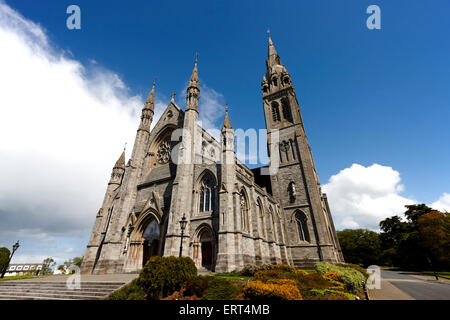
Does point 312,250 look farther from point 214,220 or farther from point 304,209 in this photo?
point 214,220

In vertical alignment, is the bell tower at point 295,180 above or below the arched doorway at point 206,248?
above

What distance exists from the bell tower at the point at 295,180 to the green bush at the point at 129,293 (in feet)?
63.4

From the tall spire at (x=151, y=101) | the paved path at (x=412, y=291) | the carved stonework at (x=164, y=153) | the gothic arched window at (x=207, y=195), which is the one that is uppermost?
the tall spire at (x=151, y=101)

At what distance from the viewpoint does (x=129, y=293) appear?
9.35 metres

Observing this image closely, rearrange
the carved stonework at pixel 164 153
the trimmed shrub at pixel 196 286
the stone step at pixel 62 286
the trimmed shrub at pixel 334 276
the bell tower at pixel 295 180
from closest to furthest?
the trimmed shrub at pixel 196 286 < the stone step at pixel 62 286 < the trimmed shrub at pixel 334 276 < the bell tower at pixel 295 180 < the carved stonework at pixel 164 153

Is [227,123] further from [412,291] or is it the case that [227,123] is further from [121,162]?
[412,291]

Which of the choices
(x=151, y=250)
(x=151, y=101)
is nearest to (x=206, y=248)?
(x=151, y=250)

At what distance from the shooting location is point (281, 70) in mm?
37719

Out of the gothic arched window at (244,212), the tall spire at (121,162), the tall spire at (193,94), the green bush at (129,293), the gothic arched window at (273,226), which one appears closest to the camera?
the green bush at (129,293)

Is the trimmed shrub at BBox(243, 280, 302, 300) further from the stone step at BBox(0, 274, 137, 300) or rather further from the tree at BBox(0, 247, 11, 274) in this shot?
the tree at BBox(0, 247, 11, 274)

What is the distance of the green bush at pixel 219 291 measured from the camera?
7.55m

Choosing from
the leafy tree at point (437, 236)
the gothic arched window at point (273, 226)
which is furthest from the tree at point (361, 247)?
the gothic arched window at point (273, 226)

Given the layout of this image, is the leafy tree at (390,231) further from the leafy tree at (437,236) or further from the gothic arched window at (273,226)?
the gothic arched window at (273,226)
